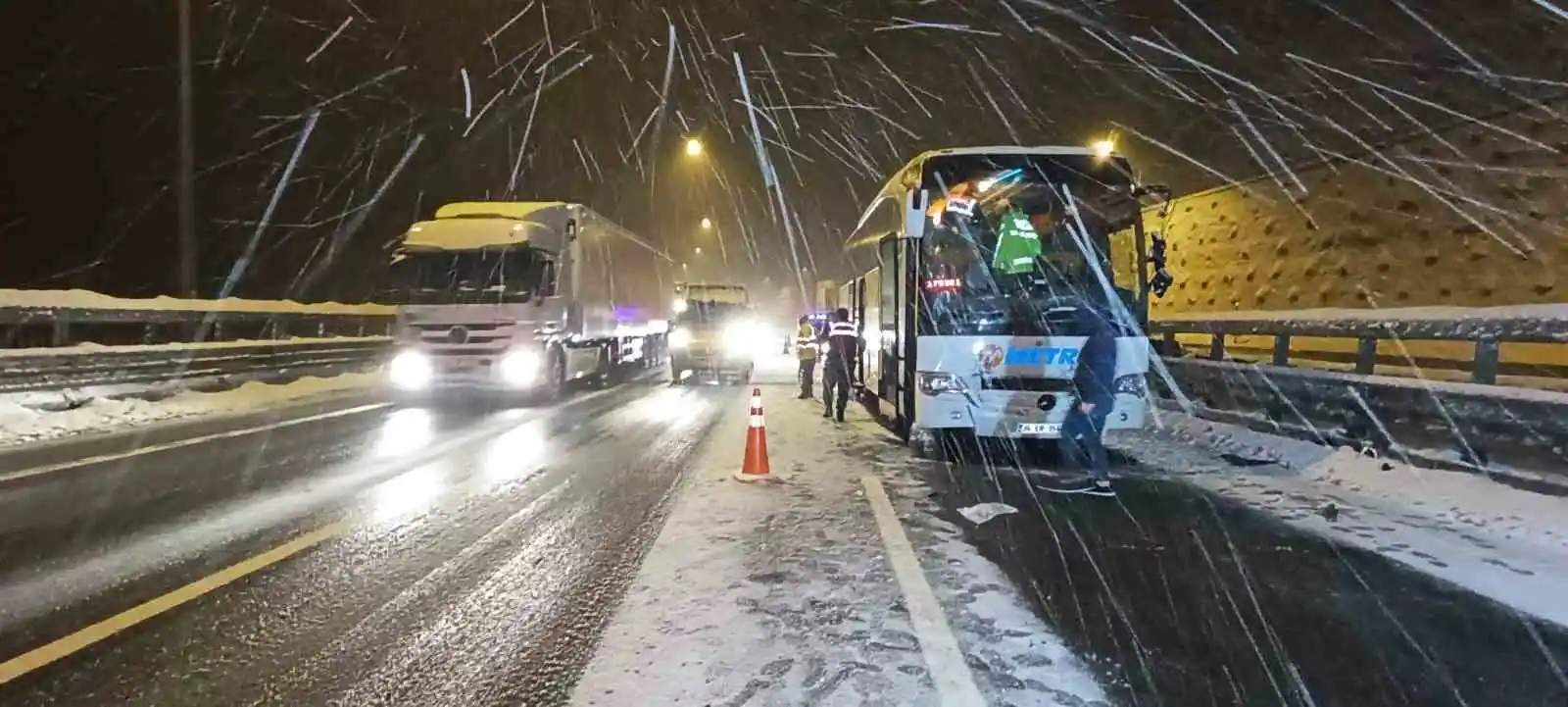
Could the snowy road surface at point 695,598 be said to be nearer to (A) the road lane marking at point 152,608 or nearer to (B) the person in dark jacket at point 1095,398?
(A) the road lane marking at point 152,608

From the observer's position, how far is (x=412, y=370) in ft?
59.2

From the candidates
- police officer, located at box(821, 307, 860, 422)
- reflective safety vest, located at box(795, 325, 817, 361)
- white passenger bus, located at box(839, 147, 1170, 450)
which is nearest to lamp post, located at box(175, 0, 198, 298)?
reflective safety vest, located at box(795, 325, 817, 361)

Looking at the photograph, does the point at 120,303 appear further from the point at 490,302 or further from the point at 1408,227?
the point at 1408,227

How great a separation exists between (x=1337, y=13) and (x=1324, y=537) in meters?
9.69

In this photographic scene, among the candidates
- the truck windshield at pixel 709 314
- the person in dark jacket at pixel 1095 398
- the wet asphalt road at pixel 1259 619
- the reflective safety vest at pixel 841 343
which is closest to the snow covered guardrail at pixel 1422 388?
the wet asphalt road at pixel 1259 619

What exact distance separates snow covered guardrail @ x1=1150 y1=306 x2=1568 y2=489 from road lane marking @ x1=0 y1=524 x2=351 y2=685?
9.30 metres

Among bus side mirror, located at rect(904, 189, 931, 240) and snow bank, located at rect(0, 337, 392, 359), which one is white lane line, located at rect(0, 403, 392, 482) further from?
bus side mirror, located at rect(904, 189, 931, 240)

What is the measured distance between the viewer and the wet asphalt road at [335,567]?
4.75m

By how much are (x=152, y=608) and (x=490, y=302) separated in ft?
41.6

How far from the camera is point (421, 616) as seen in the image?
18.6 ft

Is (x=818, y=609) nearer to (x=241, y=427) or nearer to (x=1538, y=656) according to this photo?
(x=1538, y=656)

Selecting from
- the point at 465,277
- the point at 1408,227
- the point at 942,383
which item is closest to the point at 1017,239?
the point at 942,383

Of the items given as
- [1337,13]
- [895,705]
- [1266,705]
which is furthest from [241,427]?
[1337,13]

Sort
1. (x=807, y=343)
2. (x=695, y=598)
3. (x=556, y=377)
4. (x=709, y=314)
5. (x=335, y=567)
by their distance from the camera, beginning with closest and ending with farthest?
(x=695, y=598), (x=335, y=567), (x=807, y=343), (x=556, y=377), (x=709, y=314)
